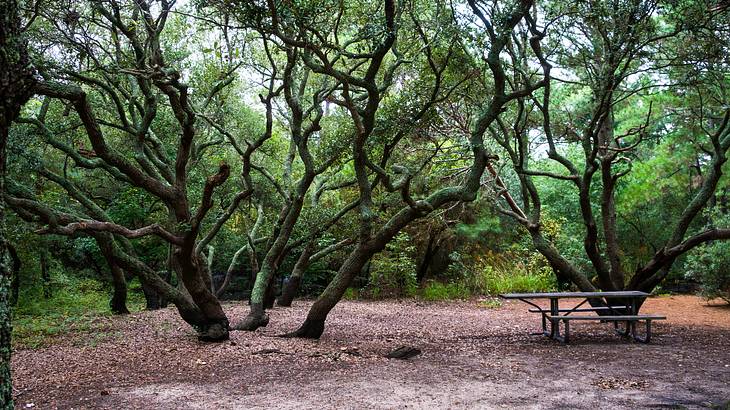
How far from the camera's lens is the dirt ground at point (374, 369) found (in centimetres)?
449

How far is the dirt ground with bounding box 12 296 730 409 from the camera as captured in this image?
4492mm

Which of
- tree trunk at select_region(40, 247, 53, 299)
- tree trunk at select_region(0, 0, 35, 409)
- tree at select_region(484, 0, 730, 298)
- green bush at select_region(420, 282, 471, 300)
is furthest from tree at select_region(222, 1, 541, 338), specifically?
A: tree trunk at select_region(40, 247, 53, 299)

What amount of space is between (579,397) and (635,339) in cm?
375

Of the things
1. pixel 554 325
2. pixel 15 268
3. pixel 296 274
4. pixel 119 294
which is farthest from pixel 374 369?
pixel 119 294

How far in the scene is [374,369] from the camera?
18.7 feet

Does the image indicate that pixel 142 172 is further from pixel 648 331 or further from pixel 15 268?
pixel 648 331

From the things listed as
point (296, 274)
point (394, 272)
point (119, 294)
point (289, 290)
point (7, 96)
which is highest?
point (7, 96)

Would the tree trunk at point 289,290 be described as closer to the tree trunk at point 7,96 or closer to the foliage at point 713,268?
the foliage at point 713,268

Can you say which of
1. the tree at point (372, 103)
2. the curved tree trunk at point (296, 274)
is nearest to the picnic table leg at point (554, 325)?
the tree at point (372, 103)

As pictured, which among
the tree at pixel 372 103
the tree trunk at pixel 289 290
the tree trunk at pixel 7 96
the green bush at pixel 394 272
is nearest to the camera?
the tree trunk at pixel 7 96

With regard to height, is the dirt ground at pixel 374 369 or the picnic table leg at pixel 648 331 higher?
the picnic table leg at pixel 648 331

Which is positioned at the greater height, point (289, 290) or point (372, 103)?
point (372, 103)

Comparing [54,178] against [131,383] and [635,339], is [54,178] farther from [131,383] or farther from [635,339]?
[635,339]

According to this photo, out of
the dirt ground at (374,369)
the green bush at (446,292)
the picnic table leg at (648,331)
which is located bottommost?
the dirt ground at (374,369)
